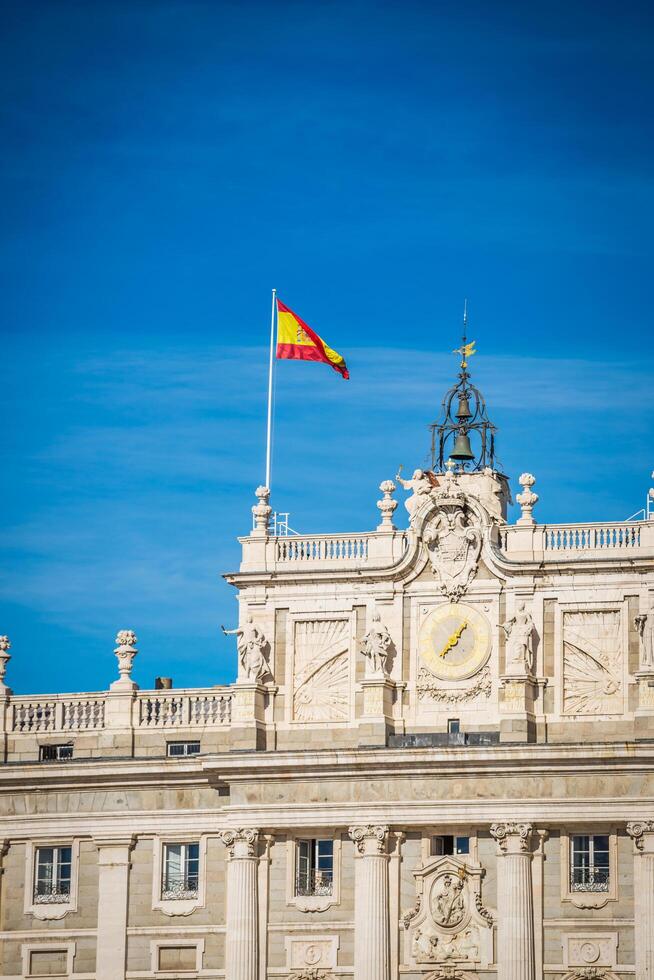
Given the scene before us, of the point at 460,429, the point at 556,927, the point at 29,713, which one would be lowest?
the point at 556,927

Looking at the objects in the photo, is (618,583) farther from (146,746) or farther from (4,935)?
(4,935)

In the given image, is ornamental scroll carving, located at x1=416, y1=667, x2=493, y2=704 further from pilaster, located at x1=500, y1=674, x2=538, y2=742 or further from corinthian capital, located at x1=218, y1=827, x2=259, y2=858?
corinthian capital, located at x1=218, y1=827, x2=259, y2=858

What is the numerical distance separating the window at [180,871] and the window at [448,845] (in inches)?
261

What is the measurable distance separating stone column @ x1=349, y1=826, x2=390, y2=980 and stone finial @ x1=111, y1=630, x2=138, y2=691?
8273 mm

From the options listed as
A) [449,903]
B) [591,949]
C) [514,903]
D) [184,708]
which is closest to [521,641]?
[514,903]

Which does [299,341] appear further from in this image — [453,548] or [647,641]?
[647,641]

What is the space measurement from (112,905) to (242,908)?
13.4 ft

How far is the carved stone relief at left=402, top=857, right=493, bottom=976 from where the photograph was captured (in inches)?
3241

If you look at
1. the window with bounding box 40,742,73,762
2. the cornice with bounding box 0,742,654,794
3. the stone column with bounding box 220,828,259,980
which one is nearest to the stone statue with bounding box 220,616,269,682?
the cornice with bounding box 0,742,654,794

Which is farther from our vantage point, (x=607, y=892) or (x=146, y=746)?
(x=146, y=746)

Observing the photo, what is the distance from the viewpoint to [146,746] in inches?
3433

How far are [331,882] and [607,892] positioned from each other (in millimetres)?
7302

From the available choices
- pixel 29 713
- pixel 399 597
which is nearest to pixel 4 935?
pixel 29 713

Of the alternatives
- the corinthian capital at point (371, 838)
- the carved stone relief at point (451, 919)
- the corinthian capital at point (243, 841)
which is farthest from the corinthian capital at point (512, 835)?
the corinthian capital at point (243, 841)
